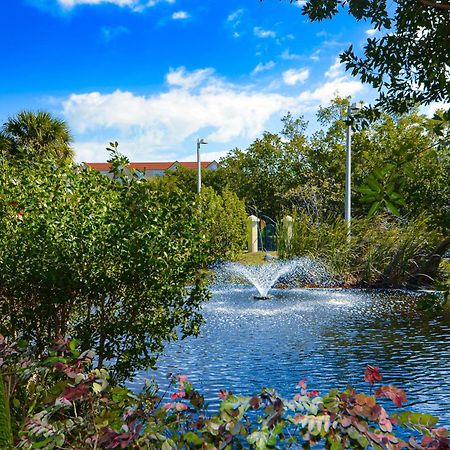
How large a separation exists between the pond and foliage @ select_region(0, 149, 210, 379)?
1.58m

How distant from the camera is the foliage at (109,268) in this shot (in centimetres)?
457

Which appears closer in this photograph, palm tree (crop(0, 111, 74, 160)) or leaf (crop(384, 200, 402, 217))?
leaf (crop(384, 200, 402, 217))

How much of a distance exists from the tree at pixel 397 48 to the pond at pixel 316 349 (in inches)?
137

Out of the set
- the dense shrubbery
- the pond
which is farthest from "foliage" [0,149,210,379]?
the dense shrubbery

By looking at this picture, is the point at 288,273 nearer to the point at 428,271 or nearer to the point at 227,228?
the point at 428,271

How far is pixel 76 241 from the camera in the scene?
15.3 ft

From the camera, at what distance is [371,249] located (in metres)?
15.6

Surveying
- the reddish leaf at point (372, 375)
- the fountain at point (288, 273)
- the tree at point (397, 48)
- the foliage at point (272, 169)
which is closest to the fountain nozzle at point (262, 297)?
the fountain at point (288, 273)

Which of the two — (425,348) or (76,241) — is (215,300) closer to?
(425,348)

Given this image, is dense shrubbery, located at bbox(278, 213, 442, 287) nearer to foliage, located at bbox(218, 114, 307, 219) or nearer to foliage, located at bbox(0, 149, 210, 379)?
foliage, located at bbox(0, 149, 210, 379)

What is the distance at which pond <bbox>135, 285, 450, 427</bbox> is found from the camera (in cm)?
665

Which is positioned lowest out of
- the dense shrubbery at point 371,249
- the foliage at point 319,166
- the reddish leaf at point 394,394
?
the reddish leaf at point 394,394

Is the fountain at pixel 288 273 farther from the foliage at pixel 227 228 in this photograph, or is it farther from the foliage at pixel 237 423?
the foliage at pixel 237 423

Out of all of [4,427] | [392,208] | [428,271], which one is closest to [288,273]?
[428,271]
